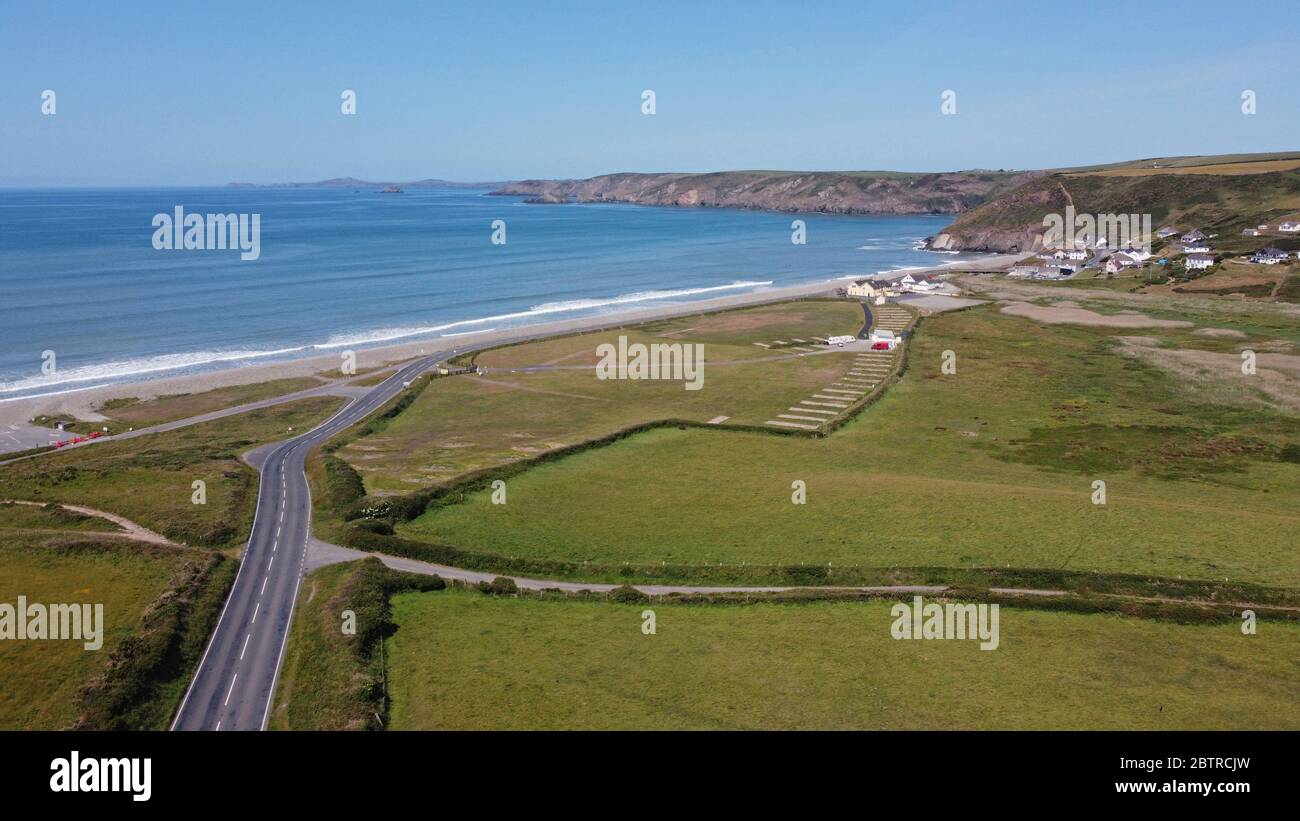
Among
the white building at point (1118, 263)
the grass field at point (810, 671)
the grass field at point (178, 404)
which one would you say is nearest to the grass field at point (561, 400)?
the grass field at point (178, 404)

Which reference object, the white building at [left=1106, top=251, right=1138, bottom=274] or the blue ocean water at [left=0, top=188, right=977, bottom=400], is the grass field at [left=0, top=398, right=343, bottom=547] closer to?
the blue ocean water at [left=0, top=188, right=977, bottom=400]

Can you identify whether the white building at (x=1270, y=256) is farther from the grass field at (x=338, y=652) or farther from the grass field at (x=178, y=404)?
the grass field at (x=338, y=652)

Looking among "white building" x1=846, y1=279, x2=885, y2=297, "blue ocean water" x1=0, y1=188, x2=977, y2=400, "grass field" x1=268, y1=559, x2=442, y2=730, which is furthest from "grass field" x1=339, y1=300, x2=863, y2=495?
"blue ocean water" x1=0, y1=188, x2=977, y2=400

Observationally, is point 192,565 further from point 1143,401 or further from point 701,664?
point 1143,401

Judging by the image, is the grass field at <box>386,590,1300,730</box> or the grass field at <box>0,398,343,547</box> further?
the grass field at <box>0,398,343,547</box>

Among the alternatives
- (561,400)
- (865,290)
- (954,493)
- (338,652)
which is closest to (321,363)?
(561,400)

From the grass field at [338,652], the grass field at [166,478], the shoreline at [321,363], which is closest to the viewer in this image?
the grass field at [338,652]
